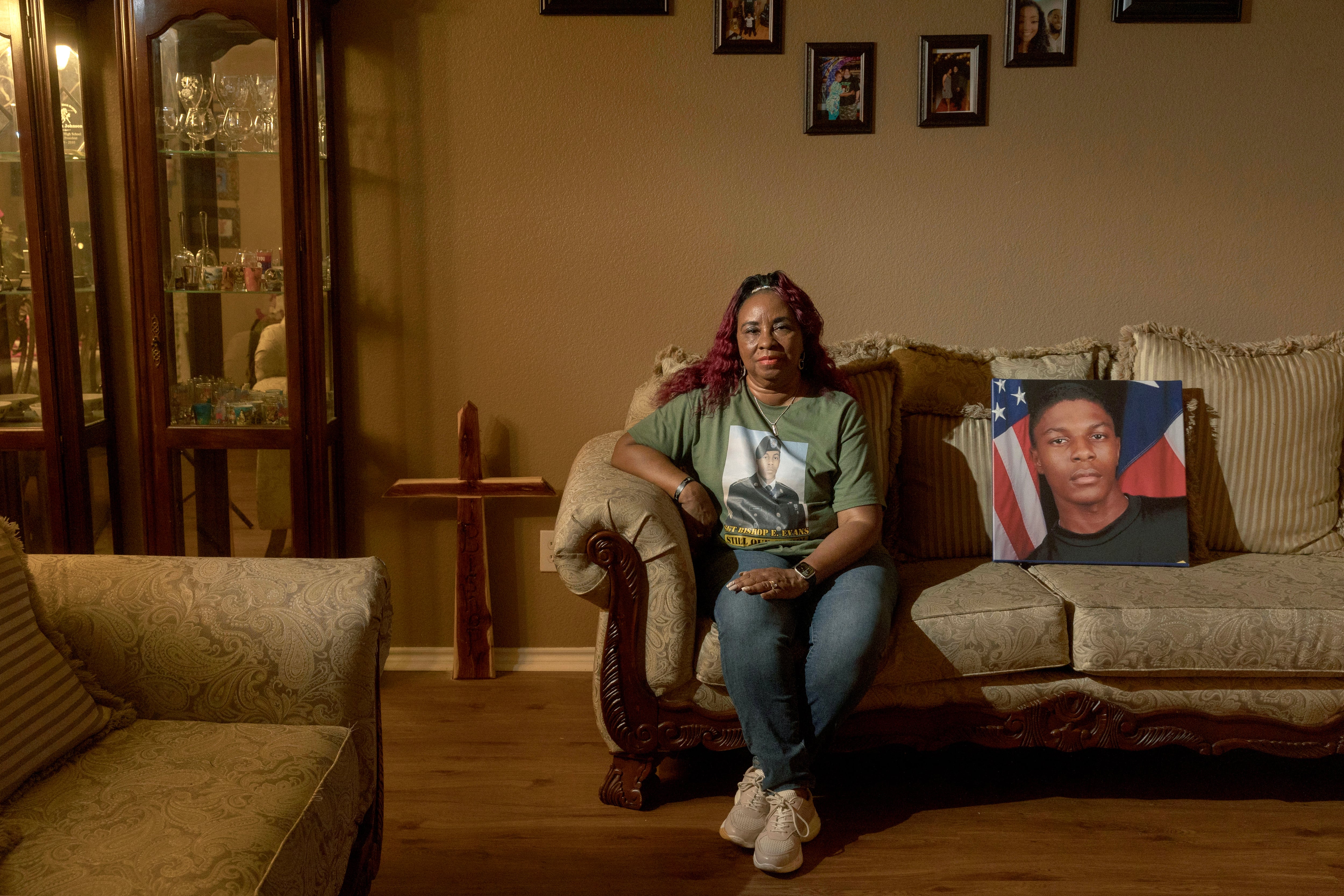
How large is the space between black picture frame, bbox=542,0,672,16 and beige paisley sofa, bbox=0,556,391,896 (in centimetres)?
160

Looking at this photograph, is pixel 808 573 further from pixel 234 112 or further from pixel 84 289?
pixel 84 289

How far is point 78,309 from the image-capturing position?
2480 millimetres

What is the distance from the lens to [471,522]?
2652 mm

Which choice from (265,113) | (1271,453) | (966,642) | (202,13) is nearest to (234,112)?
(265,113)

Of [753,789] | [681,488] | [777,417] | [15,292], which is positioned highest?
[15,292]

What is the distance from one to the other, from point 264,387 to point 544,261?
0.76 metres

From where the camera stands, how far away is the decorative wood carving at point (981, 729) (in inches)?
77.9

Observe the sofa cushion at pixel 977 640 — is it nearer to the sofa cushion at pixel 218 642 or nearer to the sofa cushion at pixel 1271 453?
the sofa cushion at pixel 1271 453

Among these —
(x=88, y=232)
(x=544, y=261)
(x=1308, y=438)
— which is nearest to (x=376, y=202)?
(x=544, y=261)

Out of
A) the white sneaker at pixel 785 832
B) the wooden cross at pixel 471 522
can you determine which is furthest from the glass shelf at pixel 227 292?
the white sneaker at pixel 785 832

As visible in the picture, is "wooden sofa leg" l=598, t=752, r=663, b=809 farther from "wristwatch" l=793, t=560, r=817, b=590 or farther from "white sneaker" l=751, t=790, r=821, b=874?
"wristwatch" l=793, t=560, r=817, b=590

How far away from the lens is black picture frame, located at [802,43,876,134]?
2520 mm

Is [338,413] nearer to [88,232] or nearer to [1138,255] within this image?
[88,232]

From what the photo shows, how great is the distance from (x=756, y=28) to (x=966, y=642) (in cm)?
158
